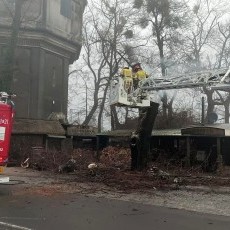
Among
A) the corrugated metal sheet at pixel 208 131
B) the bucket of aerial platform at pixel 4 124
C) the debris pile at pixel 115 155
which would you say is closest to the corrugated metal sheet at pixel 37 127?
the debris pile at pixel 115 155

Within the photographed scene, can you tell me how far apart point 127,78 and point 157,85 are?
1.36 meters

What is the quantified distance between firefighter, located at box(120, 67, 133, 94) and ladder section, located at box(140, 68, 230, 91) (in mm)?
664

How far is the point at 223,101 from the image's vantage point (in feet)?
157

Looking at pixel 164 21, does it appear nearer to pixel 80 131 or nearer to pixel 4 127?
pixel 80 131

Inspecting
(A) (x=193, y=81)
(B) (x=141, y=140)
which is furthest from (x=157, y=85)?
(B) (x=141, y=140)

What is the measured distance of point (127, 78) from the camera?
55.9 feet

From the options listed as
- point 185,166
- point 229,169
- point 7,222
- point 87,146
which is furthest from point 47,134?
point 7,222

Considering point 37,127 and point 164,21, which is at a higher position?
point 164,21

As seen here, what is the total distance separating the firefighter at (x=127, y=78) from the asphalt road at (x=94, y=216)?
18.4 feet

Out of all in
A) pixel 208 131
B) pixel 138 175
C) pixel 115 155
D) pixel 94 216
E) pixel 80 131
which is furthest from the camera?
pixel 80 131

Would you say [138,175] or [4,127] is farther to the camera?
[138,175]

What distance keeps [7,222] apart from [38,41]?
29.2m

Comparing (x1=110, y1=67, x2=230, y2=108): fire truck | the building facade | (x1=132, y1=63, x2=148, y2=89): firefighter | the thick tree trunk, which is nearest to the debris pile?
the thick tree trunk

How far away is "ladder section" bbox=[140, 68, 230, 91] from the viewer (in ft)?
50.7
